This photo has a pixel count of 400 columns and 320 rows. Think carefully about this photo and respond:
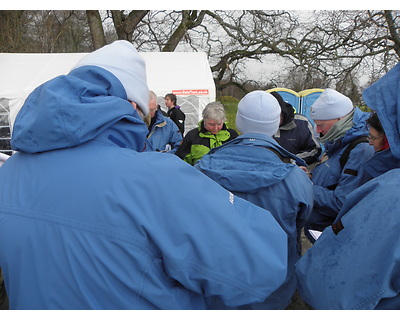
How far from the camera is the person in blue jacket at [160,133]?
13.9ft

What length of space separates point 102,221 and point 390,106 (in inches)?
40.4

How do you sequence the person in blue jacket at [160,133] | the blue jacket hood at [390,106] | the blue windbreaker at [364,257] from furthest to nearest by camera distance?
→ the person in blue jacket at [160,133]
the blue jacket hood at [390,106]
the blue windbreaker at [364,257]

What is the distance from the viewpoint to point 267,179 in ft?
5.02

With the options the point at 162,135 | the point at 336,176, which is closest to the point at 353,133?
the point at 336,176

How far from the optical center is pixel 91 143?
87 centimetres

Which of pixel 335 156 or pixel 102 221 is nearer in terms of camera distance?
pixel 102 221

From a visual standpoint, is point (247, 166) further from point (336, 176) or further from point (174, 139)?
point (174, 139)

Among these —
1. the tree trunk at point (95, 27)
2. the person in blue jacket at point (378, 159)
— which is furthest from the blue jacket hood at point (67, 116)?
the tree trunk at point (95, 27)

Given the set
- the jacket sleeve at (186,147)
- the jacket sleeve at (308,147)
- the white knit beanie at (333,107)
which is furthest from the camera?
the jacket sleeve at (308,147)

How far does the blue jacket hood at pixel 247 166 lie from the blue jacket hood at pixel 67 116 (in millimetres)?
755

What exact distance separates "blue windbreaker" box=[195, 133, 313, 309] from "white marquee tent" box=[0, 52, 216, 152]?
22.0ft

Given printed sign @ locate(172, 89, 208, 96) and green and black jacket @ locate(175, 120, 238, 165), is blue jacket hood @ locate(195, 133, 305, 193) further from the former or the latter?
printed sign @ locate(172, 89, 208, 96)

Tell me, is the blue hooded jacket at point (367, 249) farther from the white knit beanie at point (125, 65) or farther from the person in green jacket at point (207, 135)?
the person in green jacket at point (207, 135)

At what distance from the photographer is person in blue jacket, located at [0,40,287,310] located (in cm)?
81
